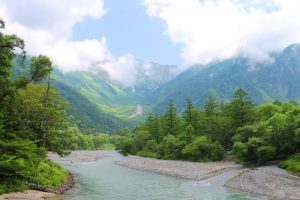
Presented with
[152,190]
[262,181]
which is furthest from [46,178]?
[262,181]

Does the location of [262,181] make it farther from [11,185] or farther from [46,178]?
[11,185]

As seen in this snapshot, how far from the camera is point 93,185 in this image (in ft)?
171

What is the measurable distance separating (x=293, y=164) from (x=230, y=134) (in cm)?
3701

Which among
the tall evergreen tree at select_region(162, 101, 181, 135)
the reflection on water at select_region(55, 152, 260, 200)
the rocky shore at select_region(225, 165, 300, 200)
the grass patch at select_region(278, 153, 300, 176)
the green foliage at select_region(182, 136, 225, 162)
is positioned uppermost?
the tall evergreen tree at select_region(162, 101, 181, 135)

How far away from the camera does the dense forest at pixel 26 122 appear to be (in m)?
37.4

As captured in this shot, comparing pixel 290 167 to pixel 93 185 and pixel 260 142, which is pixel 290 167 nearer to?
pixel 260 142

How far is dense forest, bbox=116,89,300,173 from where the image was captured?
68.6 metres

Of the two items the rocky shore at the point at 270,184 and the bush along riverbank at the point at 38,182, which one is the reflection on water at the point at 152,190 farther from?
the rocky shore at the point at 270,184

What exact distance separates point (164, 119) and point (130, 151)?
26.8 metres

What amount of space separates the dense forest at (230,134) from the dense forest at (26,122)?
38319 millimetres

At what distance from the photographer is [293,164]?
198 ft

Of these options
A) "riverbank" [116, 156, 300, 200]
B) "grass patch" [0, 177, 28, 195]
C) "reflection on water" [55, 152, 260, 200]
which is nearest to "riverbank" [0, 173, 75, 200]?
"grass patch" [0, 177, 28, 195]

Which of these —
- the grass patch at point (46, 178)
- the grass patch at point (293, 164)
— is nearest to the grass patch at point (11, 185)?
the grass patch at point (46, 178)

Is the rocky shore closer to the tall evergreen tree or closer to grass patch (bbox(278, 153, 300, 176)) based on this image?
grass patch (bbox(278, 153, 300, 176))
